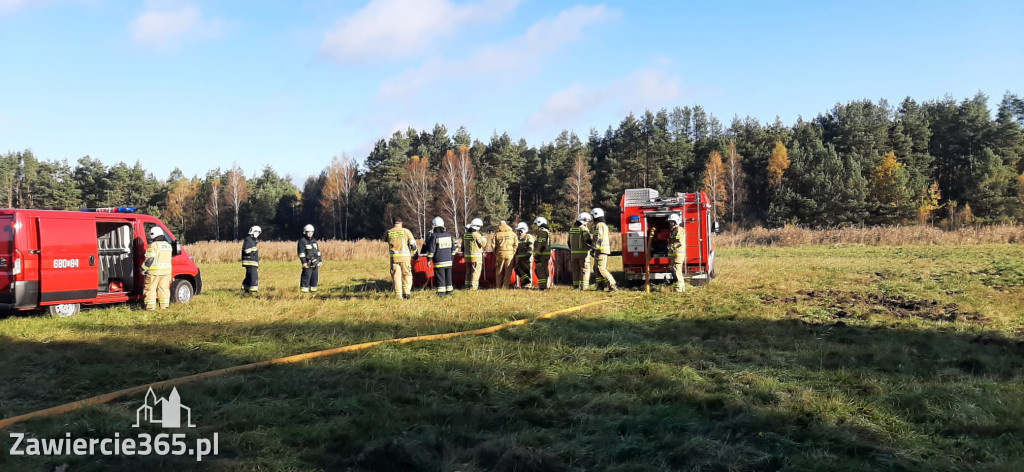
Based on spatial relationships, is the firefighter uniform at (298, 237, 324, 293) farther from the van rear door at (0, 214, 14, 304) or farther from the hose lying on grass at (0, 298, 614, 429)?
the hose lying on grass at (0, 298, 614, 429)

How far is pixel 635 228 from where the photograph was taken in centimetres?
1523

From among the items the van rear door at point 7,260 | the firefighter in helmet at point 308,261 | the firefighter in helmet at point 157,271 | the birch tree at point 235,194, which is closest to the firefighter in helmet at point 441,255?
the firefighter in helmet at point 308,261

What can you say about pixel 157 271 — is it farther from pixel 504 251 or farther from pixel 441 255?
pixel 504 251

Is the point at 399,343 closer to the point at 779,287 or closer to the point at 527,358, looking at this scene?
the point at 527,358

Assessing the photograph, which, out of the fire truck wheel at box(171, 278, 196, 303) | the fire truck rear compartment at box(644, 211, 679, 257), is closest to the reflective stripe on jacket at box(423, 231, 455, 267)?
the fire truck wheel at box(171, 278, 196, 303)

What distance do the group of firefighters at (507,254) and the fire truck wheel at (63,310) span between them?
400cm

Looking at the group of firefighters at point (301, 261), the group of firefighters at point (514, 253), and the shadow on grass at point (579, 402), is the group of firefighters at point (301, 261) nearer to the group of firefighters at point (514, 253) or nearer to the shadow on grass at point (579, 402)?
the group of firefighters at point (514, 253)

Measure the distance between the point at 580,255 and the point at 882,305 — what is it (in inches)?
259

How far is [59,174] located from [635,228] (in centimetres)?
9162

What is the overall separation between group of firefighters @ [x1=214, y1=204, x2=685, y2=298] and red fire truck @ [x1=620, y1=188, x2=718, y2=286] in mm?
522

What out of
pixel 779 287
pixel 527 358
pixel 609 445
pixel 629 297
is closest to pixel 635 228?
pixel 629 297

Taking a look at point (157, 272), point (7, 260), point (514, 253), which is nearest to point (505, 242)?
point (514, 253)

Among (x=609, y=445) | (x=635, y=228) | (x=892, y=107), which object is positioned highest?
(x=892, y=107)

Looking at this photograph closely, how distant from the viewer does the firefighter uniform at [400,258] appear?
42.2ft
